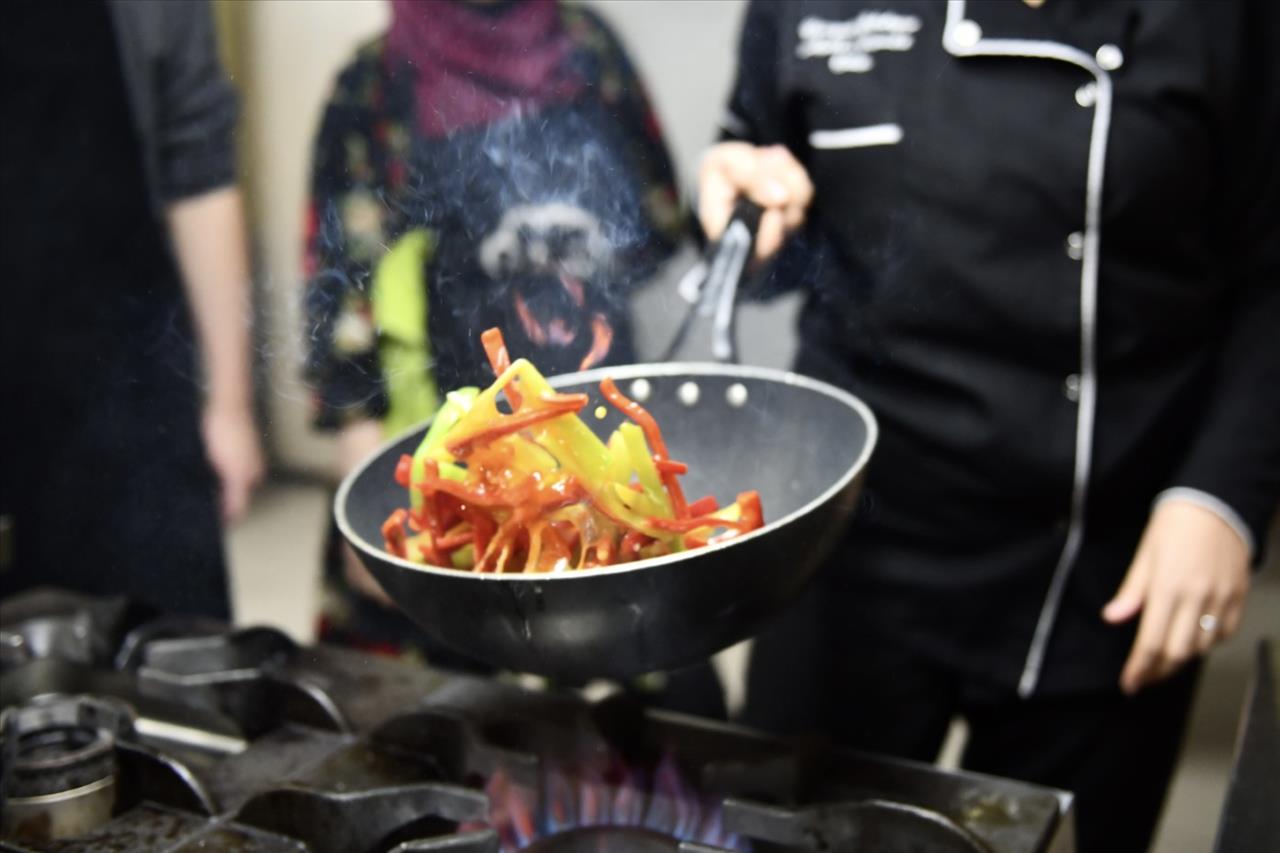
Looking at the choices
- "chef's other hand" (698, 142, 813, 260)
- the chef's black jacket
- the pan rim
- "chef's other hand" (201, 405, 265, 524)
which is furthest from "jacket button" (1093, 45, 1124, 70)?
"chef's other hand" (201, 405, 265, 524)

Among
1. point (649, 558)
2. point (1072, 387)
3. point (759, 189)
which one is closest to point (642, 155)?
point (759, 189)

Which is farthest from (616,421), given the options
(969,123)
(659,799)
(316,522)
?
(316,522)

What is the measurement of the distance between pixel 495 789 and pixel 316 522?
47cm

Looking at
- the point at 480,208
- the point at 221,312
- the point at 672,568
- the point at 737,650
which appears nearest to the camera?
the point at 672,568

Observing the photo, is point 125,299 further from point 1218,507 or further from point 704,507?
point 1218,507

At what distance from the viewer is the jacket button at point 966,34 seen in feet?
2.78

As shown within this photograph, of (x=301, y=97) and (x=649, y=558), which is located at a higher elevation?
(x=301, y=97)

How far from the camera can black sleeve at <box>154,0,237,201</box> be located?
923 mm

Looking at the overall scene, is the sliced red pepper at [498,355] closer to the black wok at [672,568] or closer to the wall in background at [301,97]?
the black wok at [672,568]

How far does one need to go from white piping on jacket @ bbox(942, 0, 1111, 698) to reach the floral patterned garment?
248 mm

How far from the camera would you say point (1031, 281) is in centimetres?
93

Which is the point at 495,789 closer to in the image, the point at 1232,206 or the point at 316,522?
the point at 316,522

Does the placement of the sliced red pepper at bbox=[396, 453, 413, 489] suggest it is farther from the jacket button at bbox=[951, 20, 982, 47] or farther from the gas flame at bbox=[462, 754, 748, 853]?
the jacket button at bbox=[951, 20, 982, 47]

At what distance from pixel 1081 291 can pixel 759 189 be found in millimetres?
292
